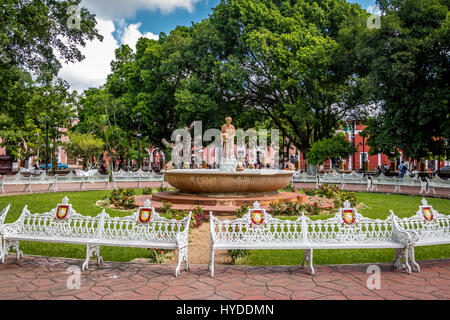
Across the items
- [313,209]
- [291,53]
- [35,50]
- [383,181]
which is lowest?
[313,209]

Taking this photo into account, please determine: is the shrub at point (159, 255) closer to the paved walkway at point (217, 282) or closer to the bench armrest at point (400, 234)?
the paved walkway at point (217, 282)

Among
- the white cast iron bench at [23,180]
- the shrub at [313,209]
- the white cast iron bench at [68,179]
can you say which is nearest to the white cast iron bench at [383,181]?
the shrub at [313,209]

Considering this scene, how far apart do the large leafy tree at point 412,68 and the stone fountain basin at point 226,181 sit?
888cm

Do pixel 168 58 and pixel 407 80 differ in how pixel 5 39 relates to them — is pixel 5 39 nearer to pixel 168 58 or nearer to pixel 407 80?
pixel 407 80

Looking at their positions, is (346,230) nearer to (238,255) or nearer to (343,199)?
(238,255)

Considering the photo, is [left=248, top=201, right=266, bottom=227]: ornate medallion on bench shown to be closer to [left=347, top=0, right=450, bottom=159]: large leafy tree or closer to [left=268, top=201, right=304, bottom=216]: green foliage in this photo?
[left=268, top=201, right=304, bottom=216]: green foliage

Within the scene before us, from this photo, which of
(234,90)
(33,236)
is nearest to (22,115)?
(33,236)

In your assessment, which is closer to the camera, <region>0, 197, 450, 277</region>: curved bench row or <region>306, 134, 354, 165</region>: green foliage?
<region>0, 197, 450, 277</region>: curved bench row

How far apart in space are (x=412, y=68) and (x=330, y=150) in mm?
6385

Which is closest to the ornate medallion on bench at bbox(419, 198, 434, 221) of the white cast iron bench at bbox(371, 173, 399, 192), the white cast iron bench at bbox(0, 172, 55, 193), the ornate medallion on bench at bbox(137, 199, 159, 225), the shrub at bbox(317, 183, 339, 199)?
the ornate medallion on bench at bbox(137, 199, 159, 225)

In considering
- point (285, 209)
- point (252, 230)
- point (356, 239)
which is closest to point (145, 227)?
point (252, 230)

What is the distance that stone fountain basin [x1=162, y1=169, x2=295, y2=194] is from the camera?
33.7 feet

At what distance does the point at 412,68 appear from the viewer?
15938 millimetres

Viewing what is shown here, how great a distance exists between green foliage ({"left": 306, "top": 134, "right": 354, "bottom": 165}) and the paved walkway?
15727 millimetres
